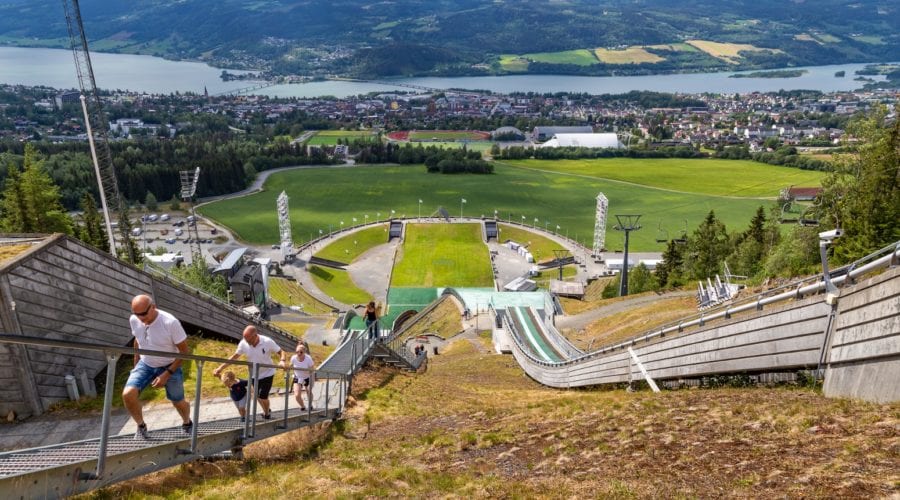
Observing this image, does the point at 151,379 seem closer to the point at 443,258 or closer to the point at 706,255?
the point at 706,255

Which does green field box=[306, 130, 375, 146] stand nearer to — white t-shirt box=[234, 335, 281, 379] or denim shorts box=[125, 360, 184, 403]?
white t-shirt box=[234, 335, 281, 379]

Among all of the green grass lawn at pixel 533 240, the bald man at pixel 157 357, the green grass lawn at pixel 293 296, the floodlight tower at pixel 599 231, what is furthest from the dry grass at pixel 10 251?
the floodlight tower at pixel 599 231

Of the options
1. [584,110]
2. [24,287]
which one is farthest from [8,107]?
[24,287]

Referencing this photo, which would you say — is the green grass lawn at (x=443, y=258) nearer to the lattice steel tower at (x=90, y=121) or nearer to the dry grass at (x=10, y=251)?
the lattice steel tower at (x=90, y=121)

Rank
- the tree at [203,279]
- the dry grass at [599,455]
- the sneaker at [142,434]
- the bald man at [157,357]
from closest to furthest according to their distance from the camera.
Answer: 1. the dry grass at [599,455]
2. the sneaker at [142,434]
3. the bald man at [157,357]
4. the tree at [203,279]

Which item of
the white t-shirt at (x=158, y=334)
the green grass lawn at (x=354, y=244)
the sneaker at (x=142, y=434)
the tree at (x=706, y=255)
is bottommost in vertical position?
the green grass lawn at (x=354, y=244)

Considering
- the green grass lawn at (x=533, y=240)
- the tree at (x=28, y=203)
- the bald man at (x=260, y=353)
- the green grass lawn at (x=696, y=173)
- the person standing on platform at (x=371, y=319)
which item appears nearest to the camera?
the bald man at (x=260, y=353)

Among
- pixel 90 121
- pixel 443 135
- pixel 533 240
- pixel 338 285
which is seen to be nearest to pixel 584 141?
pixel 443 135
